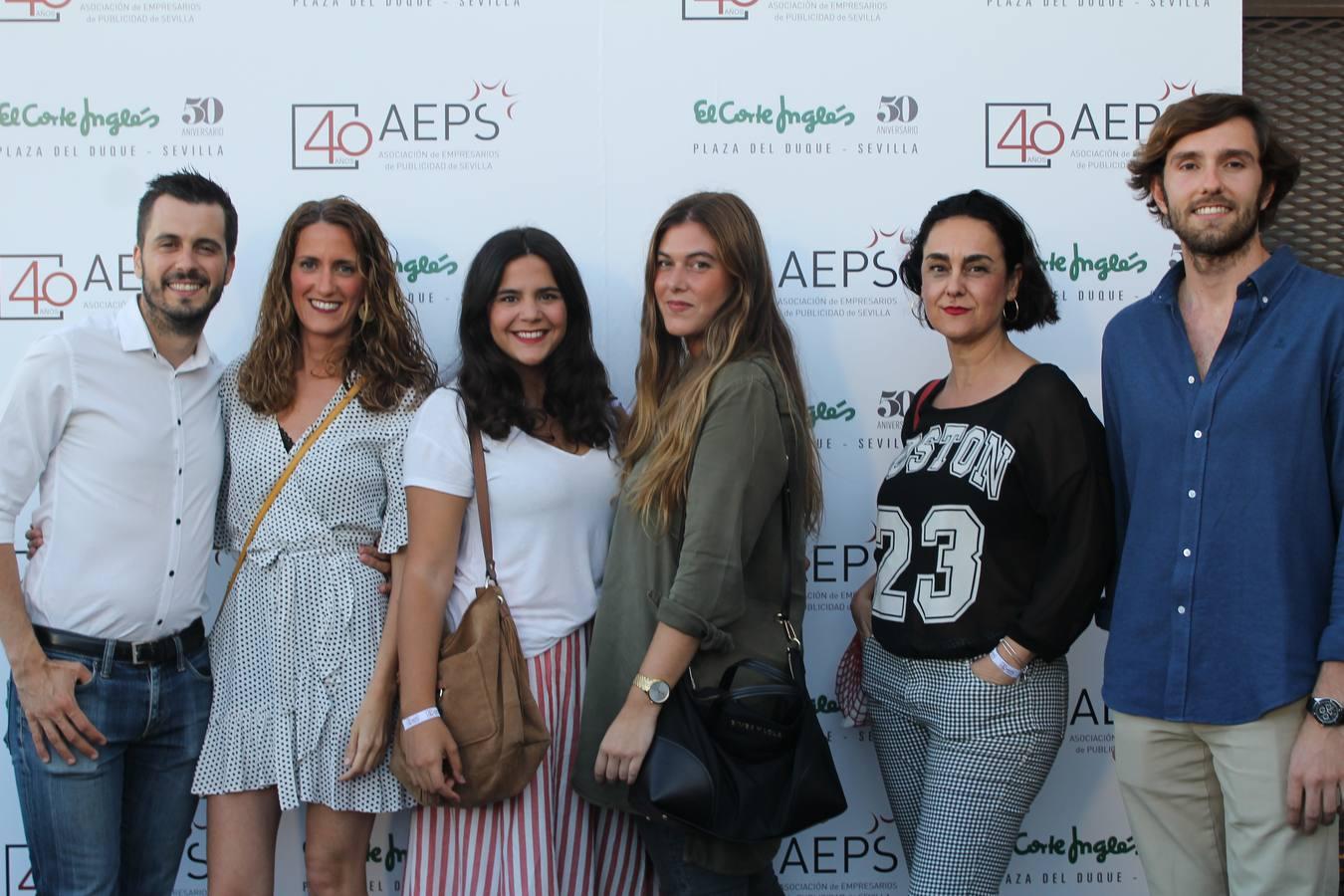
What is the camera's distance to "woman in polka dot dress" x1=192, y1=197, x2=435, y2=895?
2650 millimetres

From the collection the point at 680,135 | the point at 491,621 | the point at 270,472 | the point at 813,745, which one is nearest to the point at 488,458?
the point at 491,621

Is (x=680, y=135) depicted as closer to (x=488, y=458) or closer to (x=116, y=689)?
(x=488, y=458)

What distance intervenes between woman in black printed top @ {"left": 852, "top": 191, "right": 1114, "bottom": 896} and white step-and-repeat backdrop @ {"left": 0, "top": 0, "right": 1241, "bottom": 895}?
0.85m

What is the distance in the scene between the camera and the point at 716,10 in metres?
3.43

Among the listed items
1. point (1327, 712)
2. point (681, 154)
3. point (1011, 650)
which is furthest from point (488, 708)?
point (681, 154)

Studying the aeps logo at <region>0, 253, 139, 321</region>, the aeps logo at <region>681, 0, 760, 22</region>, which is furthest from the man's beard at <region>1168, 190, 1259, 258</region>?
the aeps logo at <region>0, 253, 139, 321</region>

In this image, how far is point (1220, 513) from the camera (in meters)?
2.30

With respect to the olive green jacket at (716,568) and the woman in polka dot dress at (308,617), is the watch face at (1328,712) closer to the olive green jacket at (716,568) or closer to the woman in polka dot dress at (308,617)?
the olive green jacket at (716,568)

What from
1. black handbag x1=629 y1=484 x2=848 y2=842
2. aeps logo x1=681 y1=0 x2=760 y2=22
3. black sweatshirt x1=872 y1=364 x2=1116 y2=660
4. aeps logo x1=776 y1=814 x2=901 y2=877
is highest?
aeps logo x1=681 y1=0 x2=760 y2=22

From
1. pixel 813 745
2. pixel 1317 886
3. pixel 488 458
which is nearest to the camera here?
pixel 1317 886

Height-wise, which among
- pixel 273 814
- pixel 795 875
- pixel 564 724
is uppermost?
pixel 564 724

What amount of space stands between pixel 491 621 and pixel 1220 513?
1.56m

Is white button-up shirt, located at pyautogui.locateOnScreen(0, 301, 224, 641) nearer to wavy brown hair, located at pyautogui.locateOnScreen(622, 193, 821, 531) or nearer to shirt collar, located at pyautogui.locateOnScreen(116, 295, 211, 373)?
shirt collar, located at pyautogui.locateOnScreen(116, 295, 211, 373)

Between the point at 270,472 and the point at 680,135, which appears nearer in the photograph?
the point at 270,472
